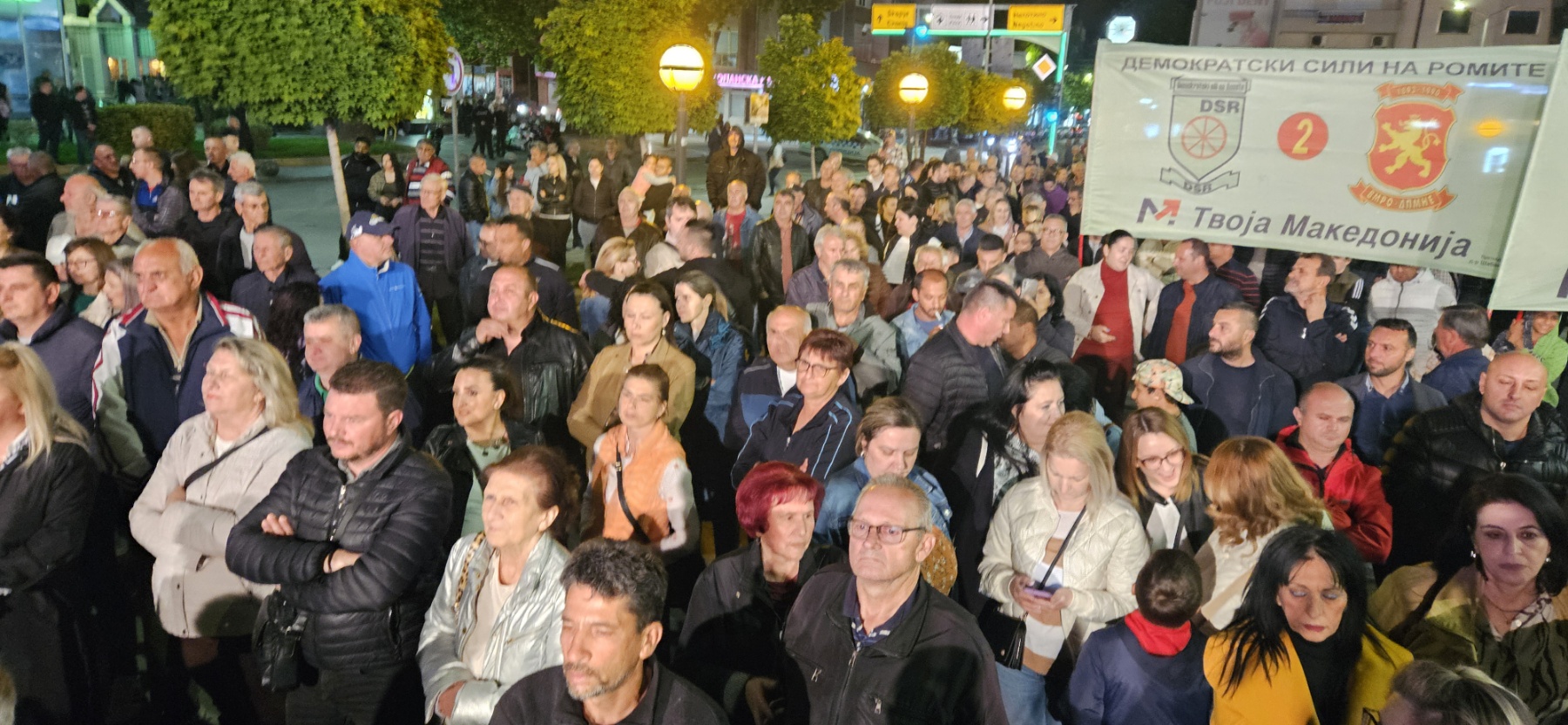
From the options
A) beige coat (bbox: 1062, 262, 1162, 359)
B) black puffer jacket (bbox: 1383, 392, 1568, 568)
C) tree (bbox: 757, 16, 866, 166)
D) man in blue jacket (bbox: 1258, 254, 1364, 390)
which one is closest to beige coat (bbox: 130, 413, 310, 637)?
→ black puffer jacket (bbox: 1383, 392, 1568, 568)

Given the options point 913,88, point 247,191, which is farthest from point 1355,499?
point 913,88

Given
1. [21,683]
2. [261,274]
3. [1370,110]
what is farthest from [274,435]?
[1370,110]

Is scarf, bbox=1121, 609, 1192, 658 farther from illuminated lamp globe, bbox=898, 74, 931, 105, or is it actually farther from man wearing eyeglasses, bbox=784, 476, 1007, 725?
illuminated lamp globe, bbox=898, 74, 931, 105

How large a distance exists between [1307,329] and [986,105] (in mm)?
28575

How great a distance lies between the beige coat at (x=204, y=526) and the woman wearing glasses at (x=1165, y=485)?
131 inches

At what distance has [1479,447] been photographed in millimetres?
4836

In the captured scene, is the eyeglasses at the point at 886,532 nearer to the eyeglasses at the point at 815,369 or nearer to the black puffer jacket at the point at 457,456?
the eyeglasses at the point at 815,369

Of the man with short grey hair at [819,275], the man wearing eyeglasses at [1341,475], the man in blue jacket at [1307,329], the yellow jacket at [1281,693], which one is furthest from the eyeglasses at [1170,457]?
the man with short grey hair at [819,275]

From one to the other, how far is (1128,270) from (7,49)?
1224 inches

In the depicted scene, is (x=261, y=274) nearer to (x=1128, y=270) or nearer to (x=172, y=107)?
(x=1128, y=270)

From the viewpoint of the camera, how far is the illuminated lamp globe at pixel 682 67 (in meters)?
11.3

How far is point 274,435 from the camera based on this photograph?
3928 mm

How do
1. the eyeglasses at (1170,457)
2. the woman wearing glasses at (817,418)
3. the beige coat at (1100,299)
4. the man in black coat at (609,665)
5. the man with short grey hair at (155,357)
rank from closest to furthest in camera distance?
the man in black coat at (609,665), the eyeglasses at (1170,457), the woman wearing glasses at (817,418), the man with short grey hair at (155,357), the beige coat at (1100,299)

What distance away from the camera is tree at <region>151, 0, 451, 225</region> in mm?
8523
